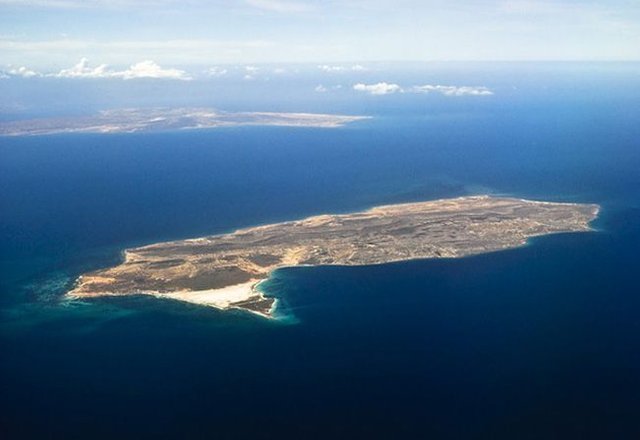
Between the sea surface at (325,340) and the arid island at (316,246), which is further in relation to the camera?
the arid island at (316,246)

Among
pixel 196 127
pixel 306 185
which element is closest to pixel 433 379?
pixel 306 185

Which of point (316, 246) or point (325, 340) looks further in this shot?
point (316, 246)

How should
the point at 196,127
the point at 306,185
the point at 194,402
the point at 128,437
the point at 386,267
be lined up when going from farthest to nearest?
the point at 196,127 → the point at 306,185 → the point at 386,267 → the point at 194,402 → the point at 128,437

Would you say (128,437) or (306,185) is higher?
(306,185)

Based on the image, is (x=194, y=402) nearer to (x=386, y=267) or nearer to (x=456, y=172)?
(x=386, y=267)

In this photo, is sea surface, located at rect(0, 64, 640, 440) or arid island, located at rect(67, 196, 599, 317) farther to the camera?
arid island, located at rect(67, 196, 599, 317)

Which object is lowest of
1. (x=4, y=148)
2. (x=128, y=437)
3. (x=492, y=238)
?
(x=128, y=437)

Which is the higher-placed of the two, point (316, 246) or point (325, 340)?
point (316, 246)

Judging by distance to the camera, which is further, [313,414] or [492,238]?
Result: [492,238]
